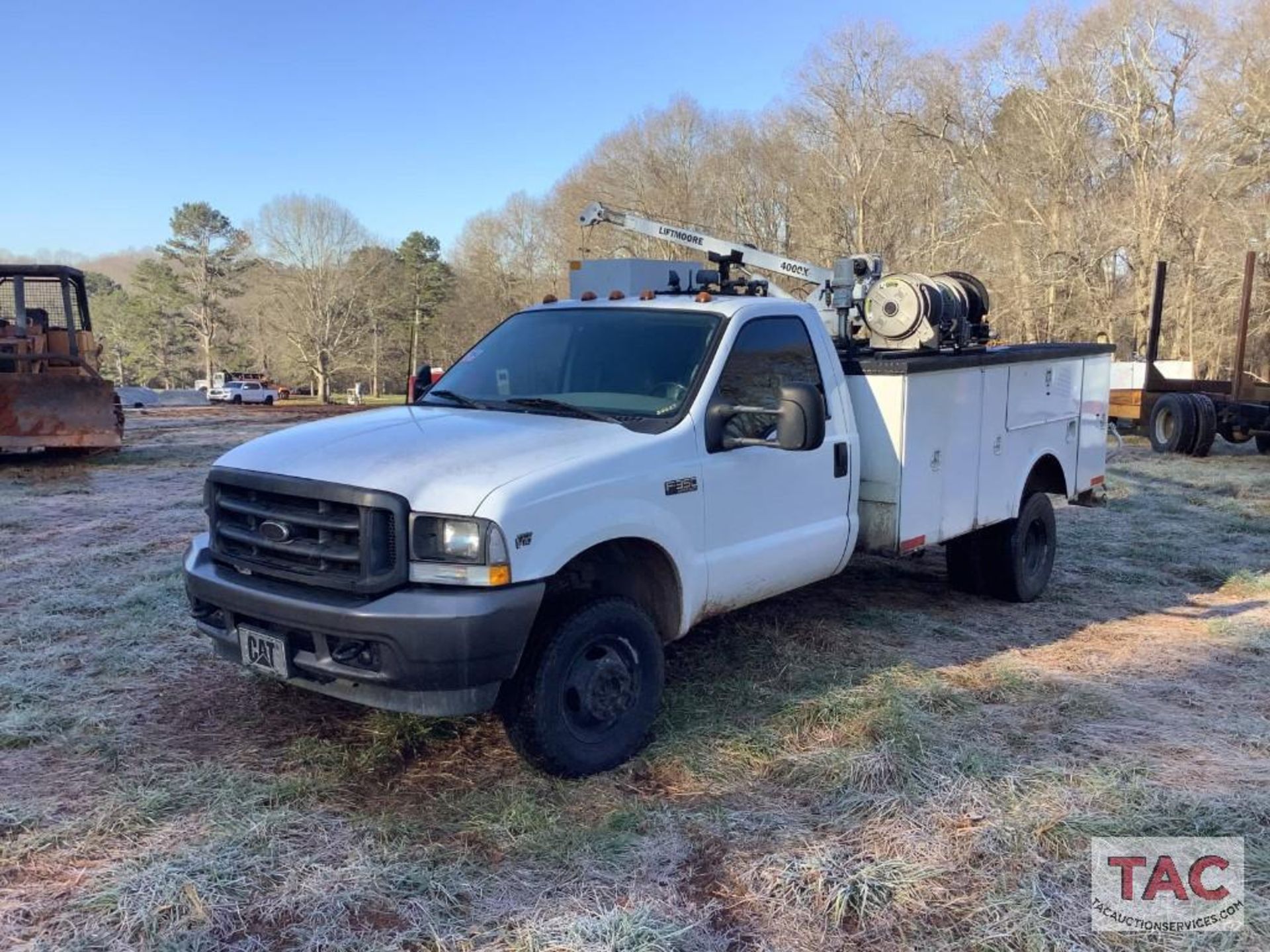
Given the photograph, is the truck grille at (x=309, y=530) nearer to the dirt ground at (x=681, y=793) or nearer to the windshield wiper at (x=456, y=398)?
the dirt ground at (x=681, y=793)

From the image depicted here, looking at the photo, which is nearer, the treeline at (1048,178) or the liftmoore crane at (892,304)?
the liftmoore crane at (892,304)

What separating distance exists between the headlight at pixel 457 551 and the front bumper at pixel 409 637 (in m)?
0.05

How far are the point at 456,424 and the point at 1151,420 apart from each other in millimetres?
15832

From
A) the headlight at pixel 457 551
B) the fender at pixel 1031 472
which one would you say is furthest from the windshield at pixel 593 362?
the fender at pixel 1031 472

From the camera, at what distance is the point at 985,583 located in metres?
Answer: 6.66

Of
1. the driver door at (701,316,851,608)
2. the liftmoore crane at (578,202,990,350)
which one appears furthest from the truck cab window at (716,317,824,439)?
the liftmoore crane at (578,202,990,350)

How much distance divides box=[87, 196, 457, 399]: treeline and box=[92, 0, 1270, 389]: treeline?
9.9 inches

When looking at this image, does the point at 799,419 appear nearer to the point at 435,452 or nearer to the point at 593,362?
the point at 593,362

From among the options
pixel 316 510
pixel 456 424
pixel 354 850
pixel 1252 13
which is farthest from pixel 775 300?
pixel 1252 13

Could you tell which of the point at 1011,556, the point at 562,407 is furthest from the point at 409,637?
the point at 1011,556

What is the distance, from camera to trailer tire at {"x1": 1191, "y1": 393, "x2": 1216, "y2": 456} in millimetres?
15570

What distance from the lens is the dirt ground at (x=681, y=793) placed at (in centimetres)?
293

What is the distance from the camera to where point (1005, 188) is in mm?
35375

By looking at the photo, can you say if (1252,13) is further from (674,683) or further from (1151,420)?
(674,683)
